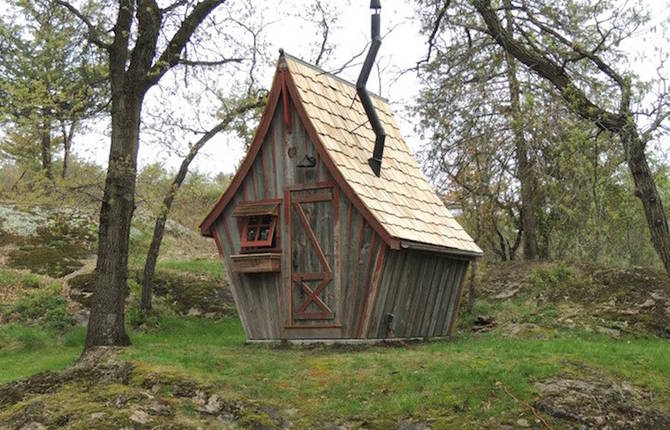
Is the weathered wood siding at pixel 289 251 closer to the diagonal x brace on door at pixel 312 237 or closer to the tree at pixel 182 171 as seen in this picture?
the diagonal x brace on door at pixel 312 237

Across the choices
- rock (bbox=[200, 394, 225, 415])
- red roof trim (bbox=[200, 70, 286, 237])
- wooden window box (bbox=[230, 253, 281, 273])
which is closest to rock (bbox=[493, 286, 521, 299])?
wooden window box (bbox=[230, 253, 281, 273])

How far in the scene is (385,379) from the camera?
10.2 metres

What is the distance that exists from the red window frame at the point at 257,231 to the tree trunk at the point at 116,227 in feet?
7.51

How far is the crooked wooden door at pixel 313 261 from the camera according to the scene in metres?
13.6

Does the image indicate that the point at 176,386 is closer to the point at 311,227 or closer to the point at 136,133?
the point at 311,227

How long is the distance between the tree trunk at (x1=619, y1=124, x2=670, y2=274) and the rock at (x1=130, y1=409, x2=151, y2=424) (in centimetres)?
764

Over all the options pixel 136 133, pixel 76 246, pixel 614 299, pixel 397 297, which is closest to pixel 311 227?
pixel 397 297

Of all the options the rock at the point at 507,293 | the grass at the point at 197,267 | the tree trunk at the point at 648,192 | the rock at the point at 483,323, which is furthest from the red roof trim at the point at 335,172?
the grass at the point at 197,267

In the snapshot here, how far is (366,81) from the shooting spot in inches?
564

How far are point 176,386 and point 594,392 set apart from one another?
18.6ft

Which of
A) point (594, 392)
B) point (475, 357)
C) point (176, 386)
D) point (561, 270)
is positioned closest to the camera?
point (594, 392)

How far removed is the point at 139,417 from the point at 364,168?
7226 millimetres

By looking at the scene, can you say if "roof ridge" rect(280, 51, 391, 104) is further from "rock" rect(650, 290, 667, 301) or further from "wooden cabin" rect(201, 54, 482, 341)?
"rock" rect(650, 290, 667, 301)

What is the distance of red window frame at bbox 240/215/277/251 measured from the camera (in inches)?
561
